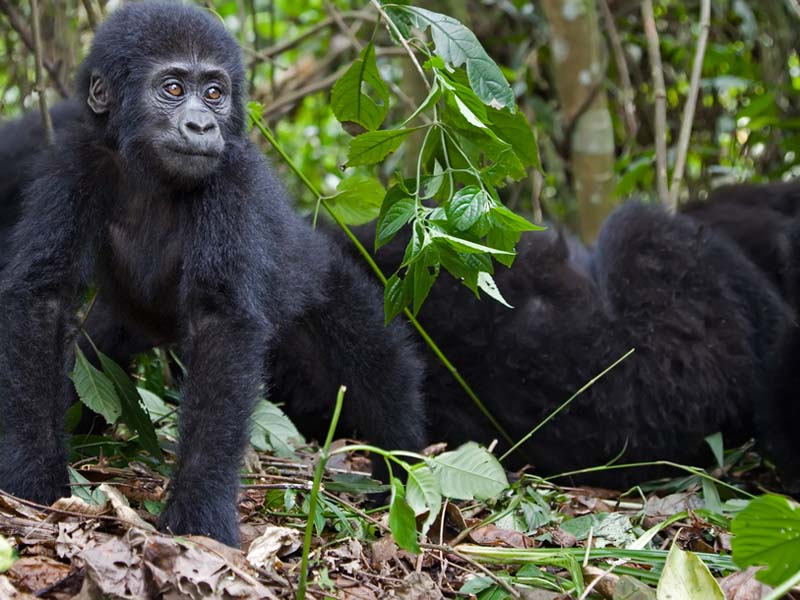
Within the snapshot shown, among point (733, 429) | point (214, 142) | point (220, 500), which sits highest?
point (214, 142)

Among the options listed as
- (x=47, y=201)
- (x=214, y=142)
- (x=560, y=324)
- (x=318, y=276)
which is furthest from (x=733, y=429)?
(x=47, y=201)

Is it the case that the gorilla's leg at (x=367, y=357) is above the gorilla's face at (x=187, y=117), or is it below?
below

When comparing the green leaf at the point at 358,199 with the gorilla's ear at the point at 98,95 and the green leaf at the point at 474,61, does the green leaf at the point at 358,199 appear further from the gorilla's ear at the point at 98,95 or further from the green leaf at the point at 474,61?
the gorilla's ear at the point at 98,95

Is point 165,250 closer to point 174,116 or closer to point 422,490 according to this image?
point 174,116

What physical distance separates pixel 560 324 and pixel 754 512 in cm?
222

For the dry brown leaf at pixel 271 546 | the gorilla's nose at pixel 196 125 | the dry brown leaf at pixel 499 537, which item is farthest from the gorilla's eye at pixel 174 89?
the dry brown leaf at pixel 499 537

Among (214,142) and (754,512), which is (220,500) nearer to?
(214,142)

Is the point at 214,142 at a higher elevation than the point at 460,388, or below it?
higher

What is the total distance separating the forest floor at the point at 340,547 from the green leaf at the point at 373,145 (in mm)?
999

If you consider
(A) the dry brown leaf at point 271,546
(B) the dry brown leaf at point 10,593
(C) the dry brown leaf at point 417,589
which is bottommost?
(C) the dry brown leaf at point 417,589

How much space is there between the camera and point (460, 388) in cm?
432

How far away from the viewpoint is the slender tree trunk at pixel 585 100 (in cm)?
546

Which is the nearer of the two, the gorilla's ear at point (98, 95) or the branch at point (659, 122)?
the gorilla's ear at point (98, 95)

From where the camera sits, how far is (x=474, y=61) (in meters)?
2.88
